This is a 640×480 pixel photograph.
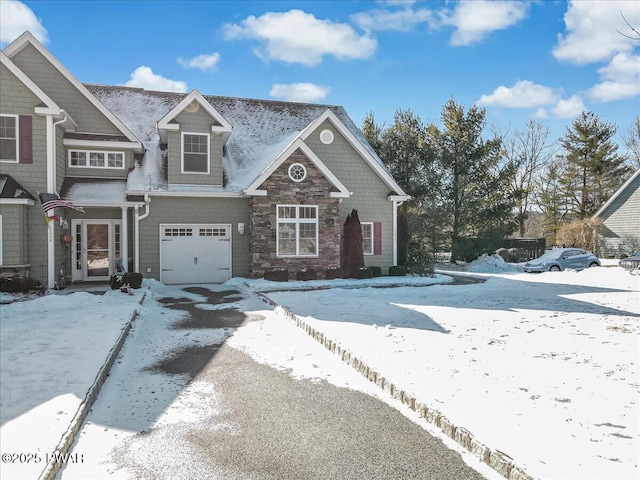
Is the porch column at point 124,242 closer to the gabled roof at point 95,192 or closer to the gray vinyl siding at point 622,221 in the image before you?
the gabled roof at point 95,192

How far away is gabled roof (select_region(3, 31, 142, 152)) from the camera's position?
1554cm

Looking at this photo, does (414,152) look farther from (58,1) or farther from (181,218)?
(58,1)

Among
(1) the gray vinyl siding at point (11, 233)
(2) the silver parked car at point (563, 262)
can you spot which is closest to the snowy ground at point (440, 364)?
(1) the gray vinyl siding at point (11, 233)

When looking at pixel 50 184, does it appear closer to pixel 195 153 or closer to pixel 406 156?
pixel 195 153

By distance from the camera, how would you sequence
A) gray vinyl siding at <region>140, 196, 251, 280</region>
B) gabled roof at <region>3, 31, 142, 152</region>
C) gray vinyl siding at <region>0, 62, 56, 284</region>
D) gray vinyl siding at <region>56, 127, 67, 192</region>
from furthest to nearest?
gray vinyl siding at <region>140, 196, 251, 280</region> → gabled roof at <region>3, 31, 142, 152</region> → gray vinyl siding at <region>56, 127, 67, 192</region> → gray vinyl siding at <region>0, 62, 56, 284</region>

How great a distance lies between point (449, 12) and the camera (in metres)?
10.5

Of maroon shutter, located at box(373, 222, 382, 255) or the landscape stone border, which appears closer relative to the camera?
the landscape stone border

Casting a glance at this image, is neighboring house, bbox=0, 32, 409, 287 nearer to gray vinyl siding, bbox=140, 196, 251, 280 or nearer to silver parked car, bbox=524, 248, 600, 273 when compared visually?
gray vinyl siding, bbox=140, 196, 251, 280

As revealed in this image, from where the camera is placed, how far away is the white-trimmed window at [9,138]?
14219 millimetres

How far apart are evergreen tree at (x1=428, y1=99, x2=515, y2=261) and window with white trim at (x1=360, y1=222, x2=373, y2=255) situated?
975 cm

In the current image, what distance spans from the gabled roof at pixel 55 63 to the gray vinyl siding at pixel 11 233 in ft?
15.1

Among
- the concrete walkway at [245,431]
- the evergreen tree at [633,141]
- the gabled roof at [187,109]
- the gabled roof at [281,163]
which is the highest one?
the evergreen tree at [633,141]

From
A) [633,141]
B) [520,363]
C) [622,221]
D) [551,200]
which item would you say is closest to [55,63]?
[520,363]

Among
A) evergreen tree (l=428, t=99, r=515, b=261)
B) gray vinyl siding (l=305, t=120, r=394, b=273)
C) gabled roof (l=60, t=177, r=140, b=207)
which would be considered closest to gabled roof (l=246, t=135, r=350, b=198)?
gray vinyl siding (l=305, t=120, r=394, b=273)
